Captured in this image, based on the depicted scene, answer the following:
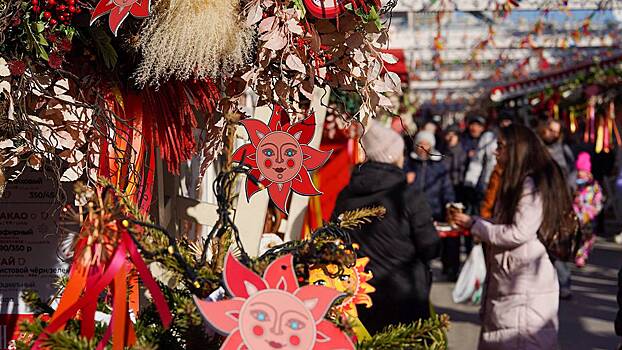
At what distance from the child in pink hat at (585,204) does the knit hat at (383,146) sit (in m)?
5.68

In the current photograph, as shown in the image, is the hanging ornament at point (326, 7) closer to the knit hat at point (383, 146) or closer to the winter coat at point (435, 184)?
the knit hat at point (383, 146)

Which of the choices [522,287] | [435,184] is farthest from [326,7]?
[435,184]

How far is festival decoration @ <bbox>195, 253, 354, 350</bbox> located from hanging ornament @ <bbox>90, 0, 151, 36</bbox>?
29.6 inches

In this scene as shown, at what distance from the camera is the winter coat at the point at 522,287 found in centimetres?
441

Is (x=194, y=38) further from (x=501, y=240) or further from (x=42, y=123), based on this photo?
(x=501, y=240)

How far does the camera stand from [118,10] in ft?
6.35

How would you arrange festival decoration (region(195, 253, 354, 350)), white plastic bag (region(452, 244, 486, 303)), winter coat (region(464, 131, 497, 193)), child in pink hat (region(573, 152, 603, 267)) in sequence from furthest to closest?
1. child in pink hat (region(573, 152, 603, 267))
2. winter coat (region(464, 131, 497, 193))
3. white plastic bag (region(452, 244, 486, 303))
4. festival decoration (region(195, 253, 354, 350))

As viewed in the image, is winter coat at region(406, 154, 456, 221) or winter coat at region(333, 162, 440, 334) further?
winter coat at region(406, 154, 456, 221)

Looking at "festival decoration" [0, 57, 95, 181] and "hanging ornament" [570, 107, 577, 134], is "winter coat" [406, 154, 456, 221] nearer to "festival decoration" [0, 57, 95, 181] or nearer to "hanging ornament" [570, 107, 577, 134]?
"hanging ornament" [570, 107, 577, 134]

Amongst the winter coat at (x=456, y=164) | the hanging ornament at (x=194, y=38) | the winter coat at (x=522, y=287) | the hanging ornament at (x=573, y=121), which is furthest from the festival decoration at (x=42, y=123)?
the hanging ornament at (x=573, y=121)

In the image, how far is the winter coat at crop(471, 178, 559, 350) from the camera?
4.41m

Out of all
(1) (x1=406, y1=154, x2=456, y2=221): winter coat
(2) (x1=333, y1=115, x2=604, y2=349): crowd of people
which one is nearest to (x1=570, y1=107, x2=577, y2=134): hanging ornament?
(1) (x1=406, y1=154, x2=456, y2=221): winter coat

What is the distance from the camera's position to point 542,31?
13.2 meters

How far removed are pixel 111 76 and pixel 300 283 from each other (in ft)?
3.18
